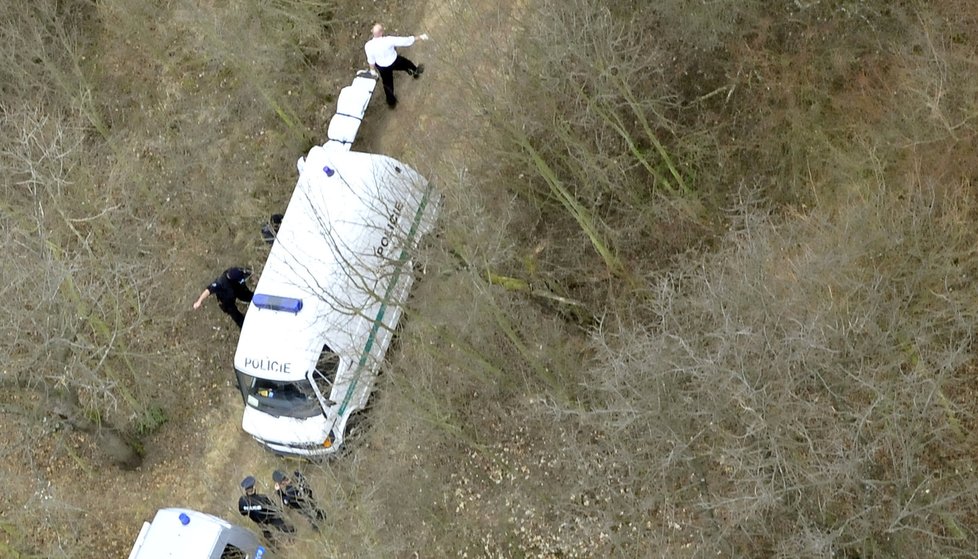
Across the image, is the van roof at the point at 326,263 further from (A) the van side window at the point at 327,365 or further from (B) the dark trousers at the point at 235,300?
(B) the dark trousers at the point at 235,300

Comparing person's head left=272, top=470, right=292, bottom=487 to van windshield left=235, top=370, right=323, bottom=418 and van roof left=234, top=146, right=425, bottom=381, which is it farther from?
van roof left=234, top=146, right=425, bottom=381

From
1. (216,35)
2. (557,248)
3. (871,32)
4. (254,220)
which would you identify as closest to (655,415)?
(557,248)

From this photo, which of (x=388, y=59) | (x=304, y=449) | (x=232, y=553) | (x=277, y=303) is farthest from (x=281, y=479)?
(x=388, y=59)

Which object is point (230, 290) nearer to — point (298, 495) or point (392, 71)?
point (298, 495)

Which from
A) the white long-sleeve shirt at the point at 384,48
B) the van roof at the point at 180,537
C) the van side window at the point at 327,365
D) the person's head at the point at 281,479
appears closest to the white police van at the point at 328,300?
the van side window at the point at 327,365

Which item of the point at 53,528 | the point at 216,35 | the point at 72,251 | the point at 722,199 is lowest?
the point at 53,528

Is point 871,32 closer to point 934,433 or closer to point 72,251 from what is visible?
point 934,433

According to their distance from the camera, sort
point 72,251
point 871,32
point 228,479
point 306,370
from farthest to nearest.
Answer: point 72,251, point 228,479, point 871,32, point 306,370

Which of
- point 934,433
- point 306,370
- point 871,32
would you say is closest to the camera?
point 934,433
